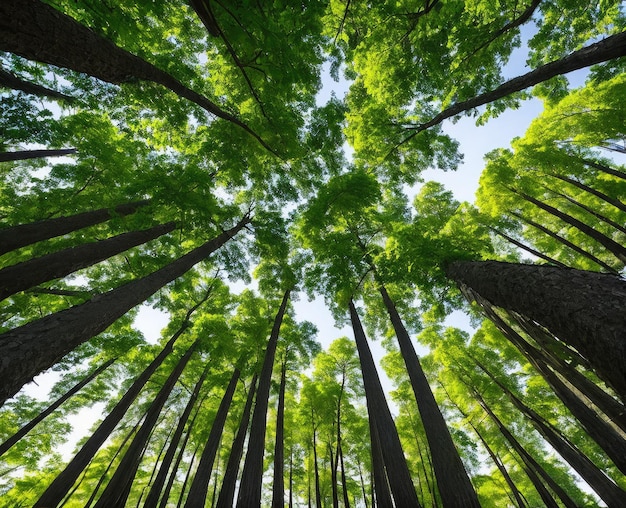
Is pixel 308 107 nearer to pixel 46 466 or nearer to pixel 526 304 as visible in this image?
pixel 526 304

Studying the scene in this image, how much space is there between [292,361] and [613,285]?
13763 millimetres

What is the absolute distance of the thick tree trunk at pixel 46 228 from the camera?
21.8ft

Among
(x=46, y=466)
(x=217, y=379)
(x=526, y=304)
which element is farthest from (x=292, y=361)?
(x=46, y=466)

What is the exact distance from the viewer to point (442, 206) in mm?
13047

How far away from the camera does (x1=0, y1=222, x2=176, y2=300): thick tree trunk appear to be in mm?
5621

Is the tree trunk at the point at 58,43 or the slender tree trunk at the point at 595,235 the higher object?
the slender tree trunk at the point at 595,235

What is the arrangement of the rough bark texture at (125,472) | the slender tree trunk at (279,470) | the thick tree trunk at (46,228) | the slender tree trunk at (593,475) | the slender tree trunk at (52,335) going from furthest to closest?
the slender tree trunk at (279,470)
the rough bark texture at (125,472)
the thick tree trunk at (46,228)
the slender tree trunk at (593,475)
the slender tree trunk at (52,335)

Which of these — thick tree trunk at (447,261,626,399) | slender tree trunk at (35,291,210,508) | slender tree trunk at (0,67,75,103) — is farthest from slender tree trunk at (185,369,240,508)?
slender tree trunk at (0,67,75,103)

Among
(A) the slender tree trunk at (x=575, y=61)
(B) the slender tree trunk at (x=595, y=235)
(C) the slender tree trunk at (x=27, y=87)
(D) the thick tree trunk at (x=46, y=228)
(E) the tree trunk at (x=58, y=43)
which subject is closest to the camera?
(E) the tree trunk at (x=58, y=43)

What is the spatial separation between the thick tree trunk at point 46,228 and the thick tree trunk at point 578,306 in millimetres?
9445

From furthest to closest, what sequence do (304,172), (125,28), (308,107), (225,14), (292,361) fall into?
Result: (292,361), (304,172), (308,107), (125,28), (225,14)

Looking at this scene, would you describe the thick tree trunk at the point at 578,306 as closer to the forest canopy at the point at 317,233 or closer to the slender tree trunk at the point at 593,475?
the forest canopy at the point at 317,233

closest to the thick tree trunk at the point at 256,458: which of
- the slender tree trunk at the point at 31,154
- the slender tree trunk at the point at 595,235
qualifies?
the slender tree trunk at the point at 595,235

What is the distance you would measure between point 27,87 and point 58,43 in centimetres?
994
